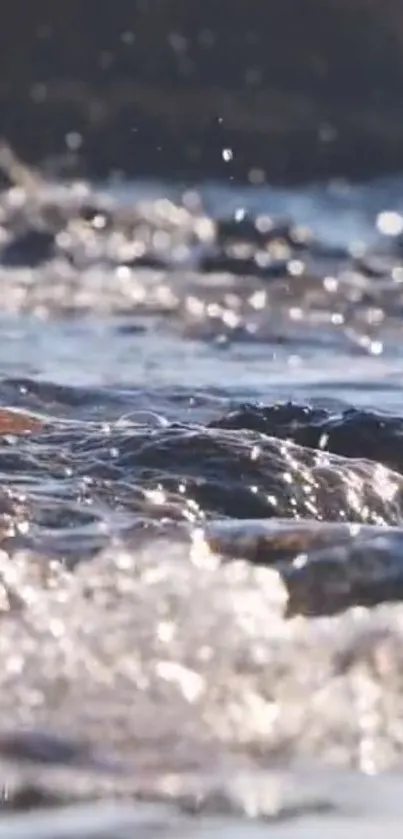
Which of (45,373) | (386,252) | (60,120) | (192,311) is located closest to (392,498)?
(45,373)

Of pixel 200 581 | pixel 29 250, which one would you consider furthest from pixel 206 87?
pixel 200 581

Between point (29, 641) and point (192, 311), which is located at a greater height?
point (192, 311)

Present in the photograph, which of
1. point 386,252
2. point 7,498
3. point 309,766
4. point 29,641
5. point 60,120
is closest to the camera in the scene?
point 309,766

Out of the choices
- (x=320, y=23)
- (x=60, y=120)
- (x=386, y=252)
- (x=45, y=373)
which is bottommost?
(x=45, y=373)

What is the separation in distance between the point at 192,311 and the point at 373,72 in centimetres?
701

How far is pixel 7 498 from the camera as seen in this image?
4078 mm

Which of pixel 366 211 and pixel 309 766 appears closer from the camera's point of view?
pixel 309 766

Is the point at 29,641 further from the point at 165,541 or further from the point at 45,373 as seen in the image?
the point at 45,373

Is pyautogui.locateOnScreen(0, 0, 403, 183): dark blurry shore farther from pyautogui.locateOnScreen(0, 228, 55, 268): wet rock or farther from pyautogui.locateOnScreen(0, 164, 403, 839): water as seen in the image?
pyautogui.locateOnScreen(0, 164, 403, 839): water

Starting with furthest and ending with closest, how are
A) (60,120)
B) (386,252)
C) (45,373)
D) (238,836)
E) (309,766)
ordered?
(60,120) < (386,252) < (45,373) < (309,766) < (238,836)

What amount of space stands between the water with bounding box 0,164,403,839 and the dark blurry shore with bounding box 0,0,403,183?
6.64 metres

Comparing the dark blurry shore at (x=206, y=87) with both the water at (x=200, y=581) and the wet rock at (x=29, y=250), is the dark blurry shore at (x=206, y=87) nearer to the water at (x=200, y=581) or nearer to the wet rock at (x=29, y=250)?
the wet rock at (x=29, y=250)

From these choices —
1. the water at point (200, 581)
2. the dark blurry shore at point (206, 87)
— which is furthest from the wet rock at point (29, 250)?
the dark blurry shore at point (206, 87)

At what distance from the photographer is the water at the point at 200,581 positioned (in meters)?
2.75
